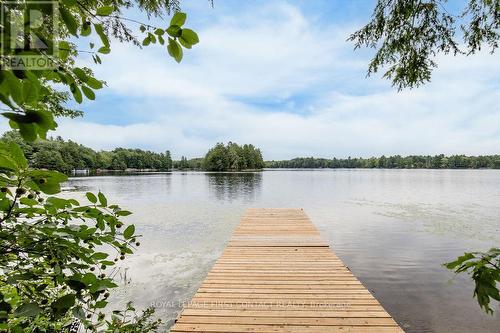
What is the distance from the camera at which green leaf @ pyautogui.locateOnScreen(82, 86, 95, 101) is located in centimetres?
114

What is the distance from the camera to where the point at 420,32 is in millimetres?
4836

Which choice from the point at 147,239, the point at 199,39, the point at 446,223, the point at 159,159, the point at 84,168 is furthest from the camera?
the point at 159,159

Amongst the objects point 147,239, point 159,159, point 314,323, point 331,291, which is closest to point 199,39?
point 314,323

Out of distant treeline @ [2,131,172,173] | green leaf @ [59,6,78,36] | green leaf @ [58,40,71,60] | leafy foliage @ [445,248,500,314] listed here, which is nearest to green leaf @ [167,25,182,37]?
green leaf @ [59,6,78,36]

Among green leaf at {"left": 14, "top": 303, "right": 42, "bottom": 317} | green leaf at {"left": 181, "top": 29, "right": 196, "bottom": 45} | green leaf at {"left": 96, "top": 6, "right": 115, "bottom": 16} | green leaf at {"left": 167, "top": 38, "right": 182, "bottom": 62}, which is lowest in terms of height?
green leaf at {"left": 14, "top": 303, "right": 42, "bottom": 317}

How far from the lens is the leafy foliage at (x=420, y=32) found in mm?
4555

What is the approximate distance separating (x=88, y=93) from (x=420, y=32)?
18.3 feet

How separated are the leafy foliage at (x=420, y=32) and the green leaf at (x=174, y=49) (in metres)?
4.96

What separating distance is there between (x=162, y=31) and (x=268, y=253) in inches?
261

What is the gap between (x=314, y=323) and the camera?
12.0 ft

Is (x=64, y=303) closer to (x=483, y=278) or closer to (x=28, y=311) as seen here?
(x=28, y=311)

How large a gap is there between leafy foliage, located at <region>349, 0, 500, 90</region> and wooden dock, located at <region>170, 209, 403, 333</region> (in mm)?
4128

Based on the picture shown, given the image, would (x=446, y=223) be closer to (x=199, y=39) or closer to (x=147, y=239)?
(x=147, y=239)

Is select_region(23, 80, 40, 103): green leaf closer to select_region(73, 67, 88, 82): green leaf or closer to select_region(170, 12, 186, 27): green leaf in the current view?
select_region(73, 67, 88, 82): green leaf
